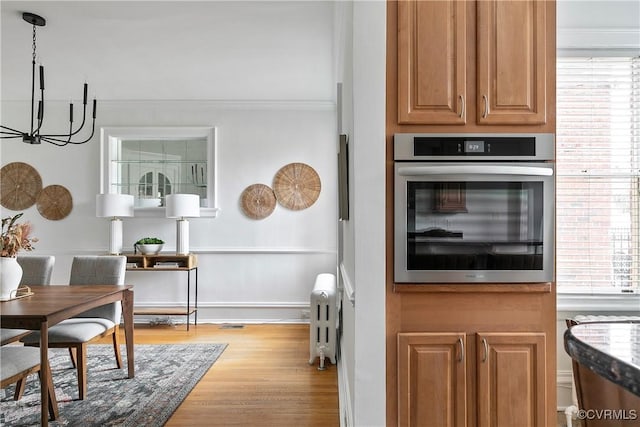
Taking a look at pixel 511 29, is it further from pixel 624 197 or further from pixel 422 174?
pixel 624 197

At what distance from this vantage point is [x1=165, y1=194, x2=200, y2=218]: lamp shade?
438cm

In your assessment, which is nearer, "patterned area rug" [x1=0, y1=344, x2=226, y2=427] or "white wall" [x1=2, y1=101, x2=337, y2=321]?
"patterned area rug" [x1=0, y1=344, x2=226, y2=427]

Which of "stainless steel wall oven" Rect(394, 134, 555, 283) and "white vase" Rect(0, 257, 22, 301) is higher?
"stainless steel wall oven" Rect(394, 134, 555, 283)

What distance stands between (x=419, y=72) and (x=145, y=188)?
4170 millimetres

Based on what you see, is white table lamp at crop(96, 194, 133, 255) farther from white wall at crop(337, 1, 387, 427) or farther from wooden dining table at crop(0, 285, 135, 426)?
white wall at crop(337, 1, 387, 427)

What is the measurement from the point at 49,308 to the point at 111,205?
2.39 m

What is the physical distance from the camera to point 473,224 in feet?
5.24

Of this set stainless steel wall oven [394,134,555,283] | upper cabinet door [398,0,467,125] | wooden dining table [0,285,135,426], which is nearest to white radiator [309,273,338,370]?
wooden dining table [0,285,135,426]

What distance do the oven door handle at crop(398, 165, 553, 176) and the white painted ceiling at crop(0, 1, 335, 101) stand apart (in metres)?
1.70

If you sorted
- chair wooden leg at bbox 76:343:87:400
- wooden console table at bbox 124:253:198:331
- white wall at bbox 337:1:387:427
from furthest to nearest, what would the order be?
wooden console table at bbox 124:253:198:331 < chair wooden leg at bbox 76:343:87:400 < white wall at bbox 337:1:387:427

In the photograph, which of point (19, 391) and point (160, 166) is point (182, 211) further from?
point (19, 391)

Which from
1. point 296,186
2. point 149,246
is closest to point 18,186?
point 149,246

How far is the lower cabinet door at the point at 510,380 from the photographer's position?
1589 millimetres

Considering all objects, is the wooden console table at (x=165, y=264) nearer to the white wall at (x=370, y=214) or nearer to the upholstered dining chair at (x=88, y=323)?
the upholstered dining chair at (x=88, y=323)
